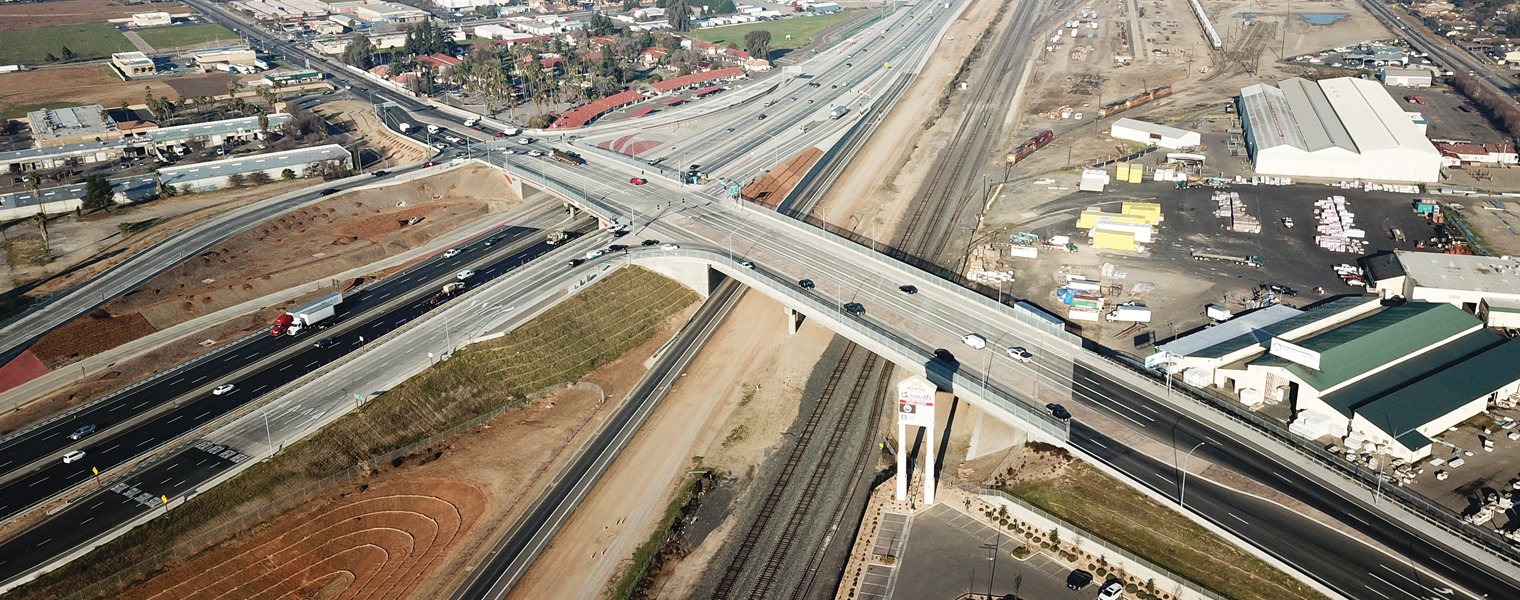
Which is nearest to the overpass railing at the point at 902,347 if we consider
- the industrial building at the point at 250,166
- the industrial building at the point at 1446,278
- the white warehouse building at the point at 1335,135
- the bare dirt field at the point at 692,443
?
the bare dirt field at the point at 692,443

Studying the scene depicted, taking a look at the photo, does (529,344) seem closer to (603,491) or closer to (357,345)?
(357,345)

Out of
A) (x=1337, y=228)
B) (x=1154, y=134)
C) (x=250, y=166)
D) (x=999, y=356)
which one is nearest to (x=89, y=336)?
(x=250, y=166)

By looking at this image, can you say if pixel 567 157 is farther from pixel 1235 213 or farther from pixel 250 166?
pixel 1235 213

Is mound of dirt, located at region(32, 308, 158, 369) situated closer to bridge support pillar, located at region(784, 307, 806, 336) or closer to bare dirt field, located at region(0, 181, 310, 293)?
bare dirt field, located at region(0, 181, 310, 293)

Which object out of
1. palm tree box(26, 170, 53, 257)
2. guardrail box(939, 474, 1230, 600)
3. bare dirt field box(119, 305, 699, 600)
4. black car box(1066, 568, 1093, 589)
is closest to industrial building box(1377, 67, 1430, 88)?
guardrail box(939, 474, 1230, 600)

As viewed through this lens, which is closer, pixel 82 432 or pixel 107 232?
pixel 82 432

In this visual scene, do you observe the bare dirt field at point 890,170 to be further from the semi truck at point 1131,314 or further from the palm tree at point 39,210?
the palm tree at point 39,210
